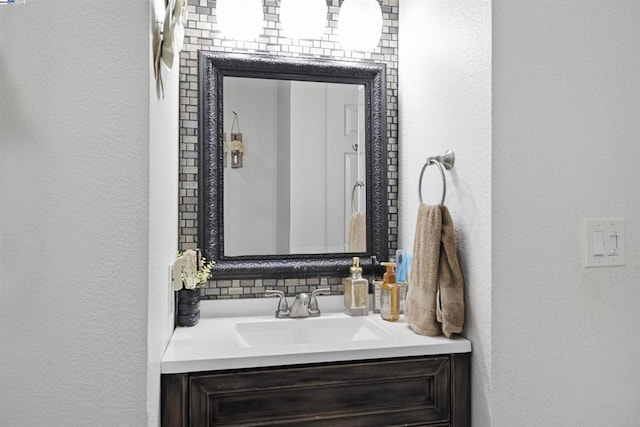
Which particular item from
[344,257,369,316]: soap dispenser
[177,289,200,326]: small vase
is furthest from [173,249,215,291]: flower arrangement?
[344,257,369,316]: soap dispenser

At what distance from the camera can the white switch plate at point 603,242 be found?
127 centimetres

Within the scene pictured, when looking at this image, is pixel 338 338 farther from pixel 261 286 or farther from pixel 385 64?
pixel 385 64

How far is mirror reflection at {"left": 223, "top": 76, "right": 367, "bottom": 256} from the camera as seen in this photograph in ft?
5.52

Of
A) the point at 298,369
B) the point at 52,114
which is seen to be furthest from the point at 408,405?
the point at 52,114

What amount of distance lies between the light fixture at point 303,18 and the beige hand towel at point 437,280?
743 millimetres

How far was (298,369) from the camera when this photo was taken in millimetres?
1214

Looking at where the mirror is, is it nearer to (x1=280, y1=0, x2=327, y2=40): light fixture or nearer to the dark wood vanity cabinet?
(x1=280, y1=0, x2=327, y2=40): light fixture

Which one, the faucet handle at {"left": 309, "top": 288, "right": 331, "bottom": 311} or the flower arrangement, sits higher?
the flower arrangement

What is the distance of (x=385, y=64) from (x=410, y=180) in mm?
450

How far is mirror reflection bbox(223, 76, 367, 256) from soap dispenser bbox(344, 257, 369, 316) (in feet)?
0.42

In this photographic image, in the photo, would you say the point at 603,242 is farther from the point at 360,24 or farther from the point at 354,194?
the point at 360,24

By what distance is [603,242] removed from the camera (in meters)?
1.27

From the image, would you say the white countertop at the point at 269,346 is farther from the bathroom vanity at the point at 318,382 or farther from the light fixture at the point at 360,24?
the light fixture at the point at 360,24

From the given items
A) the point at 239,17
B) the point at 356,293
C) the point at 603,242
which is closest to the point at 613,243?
the point at 603,242
